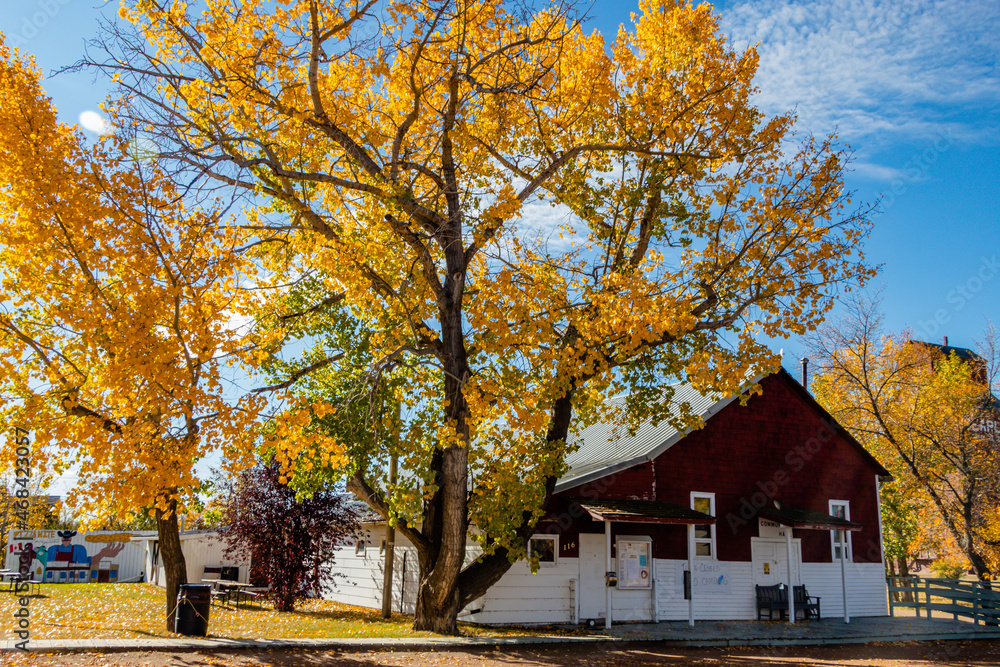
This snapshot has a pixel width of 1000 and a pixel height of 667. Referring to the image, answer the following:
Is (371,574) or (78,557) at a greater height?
(371,574)

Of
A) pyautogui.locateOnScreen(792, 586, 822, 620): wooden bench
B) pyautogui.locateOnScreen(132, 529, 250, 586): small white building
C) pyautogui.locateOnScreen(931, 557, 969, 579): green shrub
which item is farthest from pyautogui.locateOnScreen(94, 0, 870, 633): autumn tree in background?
pyautogui.locateOnScreen(931, 557, 969, 579): green shrub

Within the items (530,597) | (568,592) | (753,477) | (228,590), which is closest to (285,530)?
(228,590)

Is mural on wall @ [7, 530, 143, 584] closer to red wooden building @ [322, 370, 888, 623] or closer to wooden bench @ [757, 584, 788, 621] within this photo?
red wooden building @ [322, 370, 888, 623]

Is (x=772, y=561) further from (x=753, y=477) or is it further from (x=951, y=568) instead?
(x=951, y=568)

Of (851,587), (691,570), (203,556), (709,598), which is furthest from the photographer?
(203,556)

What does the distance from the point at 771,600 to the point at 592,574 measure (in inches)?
217

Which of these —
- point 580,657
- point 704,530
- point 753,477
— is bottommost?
point 580,657

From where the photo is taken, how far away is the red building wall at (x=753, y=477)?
18.8m

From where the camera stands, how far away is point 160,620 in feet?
51.8

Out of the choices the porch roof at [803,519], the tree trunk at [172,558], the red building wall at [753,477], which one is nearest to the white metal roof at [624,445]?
the red building wall at [753,477]

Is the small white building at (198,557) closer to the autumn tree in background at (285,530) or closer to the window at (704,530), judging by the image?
the autumn tree in background at (285,530)

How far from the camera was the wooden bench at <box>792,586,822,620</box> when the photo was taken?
1986 cm

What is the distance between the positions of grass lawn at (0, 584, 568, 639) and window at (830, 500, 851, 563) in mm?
10330

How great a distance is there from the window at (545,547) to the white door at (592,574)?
2.49 ft
